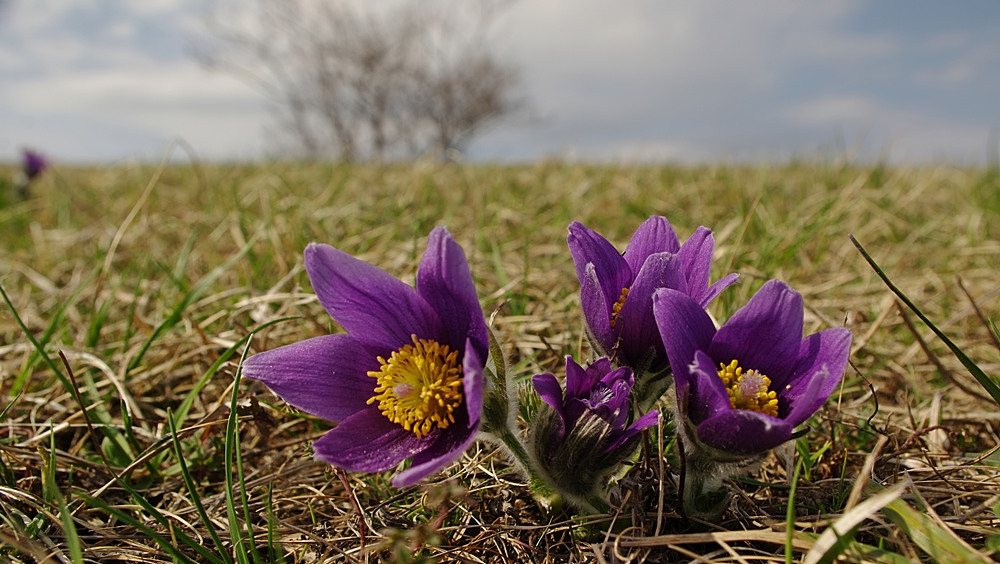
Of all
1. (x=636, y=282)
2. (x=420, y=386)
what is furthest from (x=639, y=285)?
(x=420, y=386)

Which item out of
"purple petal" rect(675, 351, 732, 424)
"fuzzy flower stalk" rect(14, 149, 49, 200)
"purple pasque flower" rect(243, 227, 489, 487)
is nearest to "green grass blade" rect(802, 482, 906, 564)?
"purple petal" rect(675, 351, 732, 424)

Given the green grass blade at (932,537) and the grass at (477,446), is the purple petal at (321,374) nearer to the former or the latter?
the grass at (477,446)

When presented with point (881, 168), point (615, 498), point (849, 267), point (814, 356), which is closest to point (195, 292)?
point (615, 498)

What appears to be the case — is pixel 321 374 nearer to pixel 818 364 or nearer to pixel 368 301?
pixel 368 301

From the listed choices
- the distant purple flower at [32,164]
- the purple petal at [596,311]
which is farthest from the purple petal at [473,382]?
the distant purple flower at [32,164]

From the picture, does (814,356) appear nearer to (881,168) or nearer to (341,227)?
(341,227)

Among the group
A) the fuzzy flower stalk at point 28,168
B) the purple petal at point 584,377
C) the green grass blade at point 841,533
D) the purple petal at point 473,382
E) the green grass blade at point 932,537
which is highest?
the fuzzy flower stalk at point 28,168
